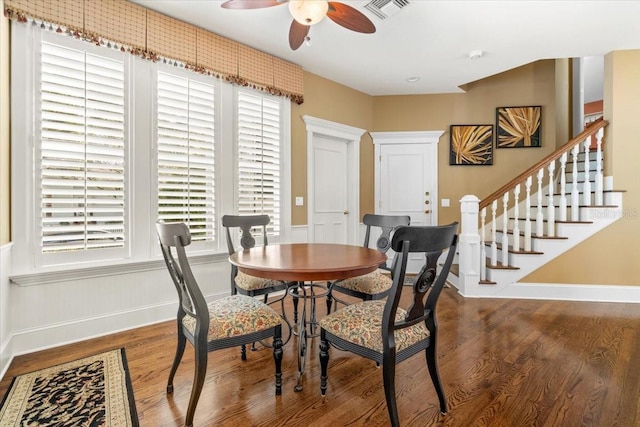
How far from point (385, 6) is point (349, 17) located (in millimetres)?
575

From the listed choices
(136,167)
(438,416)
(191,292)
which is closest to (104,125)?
(136,167)

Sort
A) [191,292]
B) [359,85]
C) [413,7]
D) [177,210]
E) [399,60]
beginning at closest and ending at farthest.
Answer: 1. [191,292]
2. [413,7]
3. [177,210]
4. [399,60]
5. [359,85]

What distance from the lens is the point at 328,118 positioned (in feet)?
14.1

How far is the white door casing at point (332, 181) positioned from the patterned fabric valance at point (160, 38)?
2.32ft

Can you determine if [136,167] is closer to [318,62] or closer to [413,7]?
[318,62]

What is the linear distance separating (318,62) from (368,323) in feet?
10.6

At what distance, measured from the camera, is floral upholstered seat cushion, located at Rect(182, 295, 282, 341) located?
1580 mm

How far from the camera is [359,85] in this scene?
4539mm

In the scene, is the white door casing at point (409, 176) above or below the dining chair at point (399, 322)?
above

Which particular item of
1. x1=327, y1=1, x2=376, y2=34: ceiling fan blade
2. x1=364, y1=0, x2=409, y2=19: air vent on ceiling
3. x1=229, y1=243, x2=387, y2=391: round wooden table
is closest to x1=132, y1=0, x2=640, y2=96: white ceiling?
x1=364, y1=0, x2=409, y2=19: air vent on ceiling

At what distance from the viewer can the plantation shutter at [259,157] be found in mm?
3422

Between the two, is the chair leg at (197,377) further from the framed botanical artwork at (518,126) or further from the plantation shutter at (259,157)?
the framed botanical artwork at (518,126)

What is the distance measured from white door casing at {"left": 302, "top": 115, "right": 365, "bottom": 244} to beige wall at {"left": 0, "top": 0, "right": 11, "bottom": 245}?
2694 millimetres

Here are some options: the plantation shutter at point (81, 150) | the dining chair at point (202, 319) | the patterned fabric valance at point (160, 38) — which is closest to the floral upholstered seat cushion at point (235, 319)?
the dining chair at point (202, 319)
